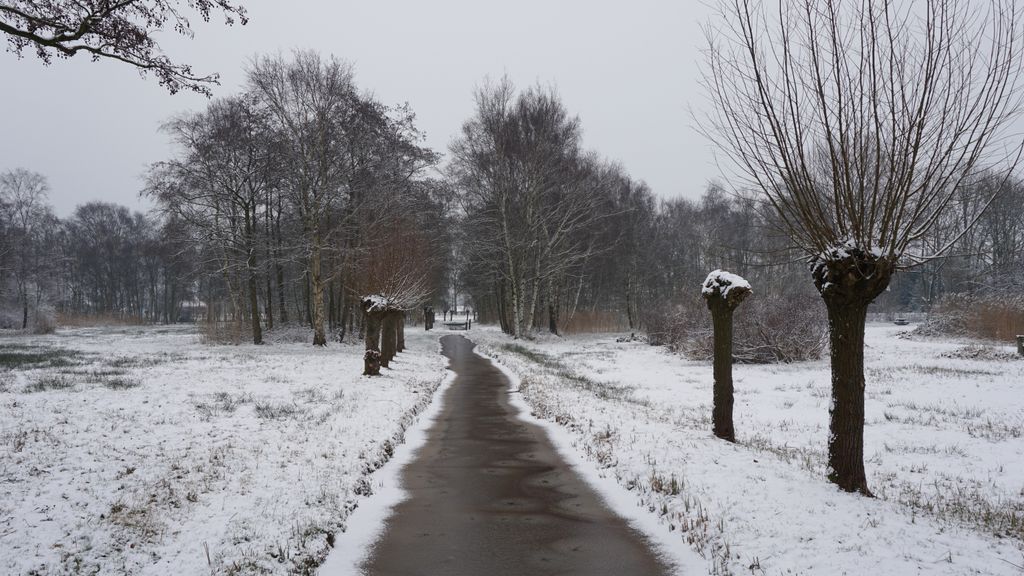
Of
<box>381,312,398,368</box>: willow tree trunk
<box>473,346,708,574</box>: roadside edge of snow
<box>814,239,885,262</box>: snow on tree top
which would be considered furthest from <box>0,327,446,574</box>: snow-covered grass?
<box>381,312,398,368</box>: willow tree trunk

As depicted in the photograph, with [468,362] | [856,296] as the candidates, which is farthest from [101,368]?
[856,296]

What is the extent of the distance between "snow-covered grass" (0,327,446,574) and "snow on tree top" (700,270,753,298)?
5385mm

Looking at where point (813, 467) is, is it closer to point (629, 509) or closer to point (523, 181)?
point (629, 509)

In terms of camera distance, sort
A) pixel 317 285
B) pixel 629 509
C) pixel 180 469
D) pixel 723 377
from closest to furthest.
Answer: pixel 629 509 → pixel 180 469 → pixel 723 377 → pixel 317 285

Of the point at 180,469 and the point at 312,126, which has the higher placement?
the point at 312,126

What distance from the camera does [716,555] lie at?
420 cm

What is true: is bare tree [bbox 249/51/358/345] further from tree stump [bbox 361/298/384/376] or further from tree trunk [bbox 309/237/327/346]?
tree stump [bbox 361/298/384/376]

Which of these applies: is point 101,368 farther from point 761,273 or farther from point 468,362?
point 761,273

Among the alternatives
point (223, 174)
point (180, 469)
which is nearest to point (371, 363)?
point (180, 469)

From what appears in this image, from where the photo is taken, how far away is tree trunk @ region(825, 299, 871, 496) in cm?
516

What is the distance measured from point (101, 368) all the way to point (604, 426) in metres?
13.3

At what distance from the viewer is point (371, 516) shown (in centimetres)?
534

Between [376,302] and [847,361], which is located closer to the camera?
[847,361]

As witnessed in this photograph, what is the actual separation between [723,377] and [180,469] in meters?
7.16
